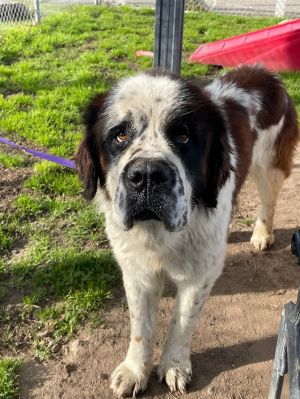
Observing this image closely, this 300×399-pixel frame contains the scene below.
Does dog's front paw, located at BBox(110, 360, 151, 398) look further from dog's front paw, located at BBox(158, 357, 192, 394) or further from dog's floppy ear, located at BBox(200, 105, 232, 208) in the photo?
dog's floppy ear, located at BBox(200, 105, 232, 208)

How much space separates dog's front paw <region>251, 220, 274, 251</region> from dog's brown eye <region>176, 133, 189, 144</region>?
5.64 feet

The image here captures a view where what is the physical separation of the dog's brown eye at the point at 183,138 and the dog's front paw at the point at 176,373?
1283 millimetres

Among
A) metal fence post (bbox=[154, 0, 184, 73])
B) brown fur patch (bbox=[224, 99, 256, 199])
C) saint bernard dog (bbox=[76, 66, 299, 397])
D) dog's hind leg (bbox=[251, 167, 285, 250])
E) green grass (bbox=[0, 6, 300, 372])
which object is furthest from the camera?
metal fence post (bbox=[154, 0, 184, 73])

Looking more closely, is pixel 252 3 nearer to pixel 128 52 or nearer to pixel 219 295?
pixel 128 52

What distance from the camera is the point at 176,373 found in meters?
2.69

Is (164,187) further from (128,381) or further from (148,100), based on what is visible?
(128,381)

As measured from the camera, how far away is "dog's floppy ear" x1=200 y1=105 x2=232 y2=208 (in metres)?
2.43

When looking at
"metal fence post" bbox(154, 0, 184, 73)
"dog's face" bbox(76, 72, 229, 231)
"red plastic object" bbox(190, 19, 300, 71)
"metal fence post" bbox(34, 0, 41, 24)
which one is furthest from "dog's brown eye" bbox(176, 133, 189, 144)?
"metal fence post" bbox(34, 0, 41, 24)

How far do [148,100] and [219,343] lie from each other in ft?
5.39

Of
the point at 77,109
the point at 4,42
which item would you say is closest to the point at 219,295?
the point at 77,109

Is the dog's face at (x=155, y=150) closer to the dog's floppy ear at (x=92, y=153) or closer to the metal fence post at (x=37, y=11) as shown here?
the dog's floppy ear at (x=92, y=153)

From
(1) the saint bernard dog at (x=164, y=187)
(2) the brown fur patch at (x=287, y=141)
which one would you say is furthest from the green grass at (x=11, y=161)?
(2) the brown fur patch at (x=287, y=141)

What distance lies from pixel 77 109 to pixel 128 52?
2421 millimetres

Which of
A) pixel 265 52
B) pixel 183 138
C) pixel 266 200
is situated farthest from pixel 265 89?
pixel 265 52
